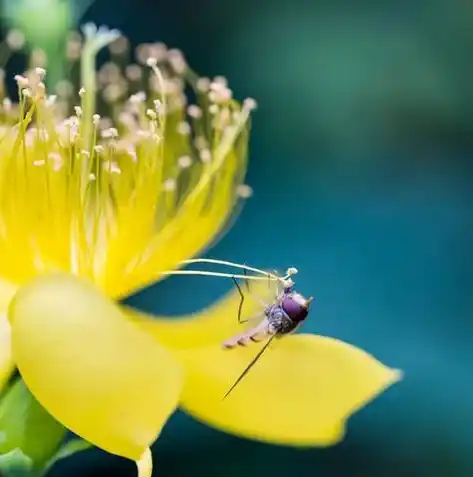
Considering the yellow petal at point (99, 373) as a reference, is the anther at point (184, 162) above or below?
above

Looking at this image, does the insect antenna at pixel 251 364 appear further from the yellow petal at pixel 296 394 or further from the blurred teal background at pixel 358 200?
the blurred teal background at pixel 358 200

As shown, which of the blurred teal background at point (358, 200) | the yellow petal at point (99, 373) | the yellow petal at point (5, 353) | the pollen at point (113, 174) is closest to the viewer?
the yellow petal at point (99, 373)

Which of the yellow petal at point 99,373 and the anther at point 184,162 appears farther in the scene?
the anther at point 184,162

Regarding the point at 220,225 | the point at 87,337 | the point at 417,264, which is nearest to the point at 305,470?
the point at 417,264

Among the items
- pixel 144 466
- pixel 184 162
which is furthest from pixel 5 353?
pixel 184 162

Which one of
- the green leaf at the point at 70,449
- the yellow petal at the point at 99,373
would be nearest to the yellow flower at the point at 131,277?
the yellow petal at the point at 99,373

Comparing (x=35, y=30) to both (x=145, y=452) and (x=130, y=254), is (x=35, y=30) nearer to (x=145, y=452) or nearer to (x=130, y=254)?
(x=130, y=254)
